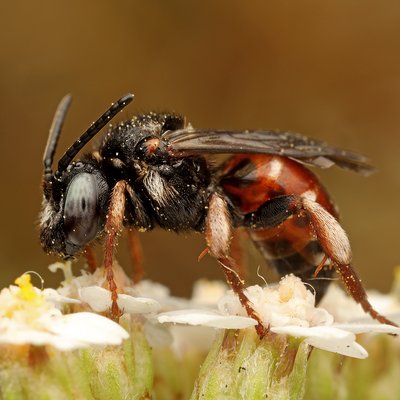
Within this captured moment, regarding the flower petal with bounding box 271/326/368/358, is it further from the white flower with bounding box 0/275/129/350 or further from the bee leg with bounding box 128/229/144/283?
the bee leg with bounding box 128/229/144/283

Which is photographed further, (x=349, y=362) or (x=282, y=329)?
(x=349, y=362)

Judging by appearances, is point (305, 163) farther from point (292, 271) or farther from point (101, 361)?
point (101, 361)

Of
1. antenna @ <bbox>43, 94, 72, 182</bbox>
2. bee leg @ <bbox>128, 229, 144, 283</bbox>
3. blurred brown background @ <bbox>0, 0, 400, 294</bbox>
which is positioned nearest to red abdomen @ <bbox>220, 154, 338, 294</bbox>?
bee leg @ <bbox>128, 229, 144, 283</bbox>

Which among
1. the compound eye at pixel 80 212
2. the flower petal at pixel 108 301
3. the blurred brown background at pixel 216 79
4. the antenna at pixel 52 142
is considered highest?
the blurred brown background at pixel 216 79

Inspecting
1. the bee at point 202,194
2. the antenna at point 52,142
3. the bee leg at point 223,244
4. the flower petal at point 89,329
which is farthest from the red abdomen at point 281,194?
the flower petal at point 89,329

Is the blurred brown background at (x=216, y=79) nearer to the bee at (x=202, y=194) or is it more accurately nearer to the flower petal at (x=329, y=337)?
the bee at (x=202, y=194)

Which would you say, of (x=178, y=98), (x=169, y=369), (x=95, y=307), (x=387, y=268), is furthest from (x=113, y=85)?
(x=95, y=307)

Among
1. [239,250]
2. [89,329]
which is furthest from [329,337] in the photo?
[239,250]
